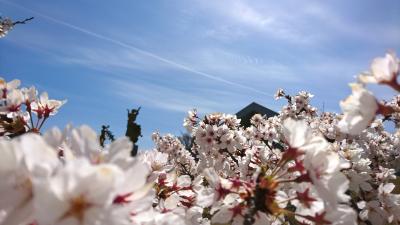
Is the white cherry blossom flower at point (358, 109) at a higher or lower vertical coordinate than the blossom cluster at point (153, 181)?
higher

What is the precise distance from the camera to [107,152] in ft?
3.53

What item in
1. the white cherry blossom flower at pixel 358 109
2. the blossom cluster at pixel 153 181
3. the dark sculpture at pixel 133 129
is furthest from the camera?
the dark sculpture at pixel 133 129

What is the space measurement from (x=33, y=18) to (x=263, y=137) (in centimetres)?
495

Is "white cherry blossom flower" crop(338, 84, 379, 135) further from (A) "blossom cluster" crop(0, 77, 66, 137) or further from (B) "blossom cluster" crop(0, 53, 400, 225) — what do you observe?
(A) "blossom cluster" crop(0, 77, 66, 137)

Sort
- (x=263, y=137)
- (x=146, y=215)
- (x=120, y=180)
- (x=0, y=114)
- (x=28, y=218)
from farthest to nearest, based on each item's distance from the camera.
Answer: (x=263, y=137)
(x=0, y=114)
(x=146, y=215)
(x=28, y=218)
(x=120, y=180)

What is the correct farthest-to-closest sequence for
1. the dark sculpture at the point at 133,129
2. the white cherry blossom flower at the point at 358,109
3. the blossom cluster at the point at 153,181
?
the dark sculpture at the point at 133,129, the white cherry blossom flower at the point at 358,109, the blossom cluster at the point at 153,181

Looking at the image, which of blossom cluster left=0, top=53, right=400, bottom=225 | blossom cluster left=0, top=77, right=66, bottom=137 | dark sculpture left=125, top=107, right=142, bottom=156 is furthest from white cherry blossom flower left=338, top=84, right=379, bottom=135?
blossom cluster left=0, top=77, right=66, bottom=137

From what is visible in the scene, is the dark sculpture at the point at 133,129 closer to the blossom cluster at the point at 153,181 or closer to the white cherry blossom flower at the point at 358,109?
the blossom cluster at the point at 153,181

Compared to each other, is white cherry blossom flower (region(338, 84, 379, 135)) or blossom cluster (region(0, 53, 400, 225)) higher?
white cherry blossom flower (region(338, 84, 379, 135))

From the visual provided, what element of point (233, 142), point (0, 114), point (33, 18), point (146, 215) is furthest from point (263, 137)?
point (146, 215)

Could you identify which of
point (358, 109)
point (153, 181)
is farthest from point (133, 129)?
point (358, 109)

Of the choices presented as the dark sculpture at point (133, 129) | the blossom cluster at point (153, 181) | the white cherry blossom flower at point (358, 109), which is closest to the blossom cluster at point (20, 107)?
the blossom cluster at point (153, 181)

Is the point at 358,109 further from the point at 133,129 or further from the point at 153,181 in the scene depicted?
the point at 133,129

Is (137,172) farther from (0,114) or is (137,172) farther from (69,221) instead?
(0,114)
